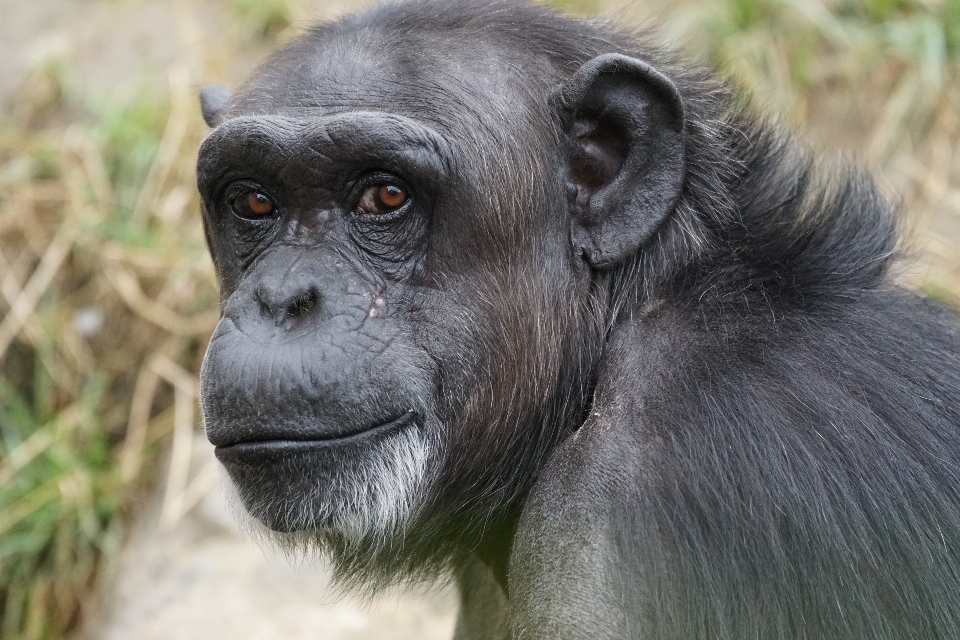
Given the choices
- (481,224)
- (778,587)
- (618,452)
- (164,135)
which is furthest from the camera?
(164,135)

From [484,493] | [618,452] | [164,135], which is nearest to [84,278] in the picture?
[164,135]

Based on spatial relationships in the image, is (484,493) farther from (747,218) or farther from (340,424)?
(747,218)

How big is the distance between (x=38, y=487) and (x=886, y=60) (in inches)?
246

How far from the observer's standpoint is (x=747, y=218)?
3.63 meters

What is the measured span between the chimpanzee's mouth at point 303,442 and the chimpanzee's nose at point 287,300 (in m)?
0.33

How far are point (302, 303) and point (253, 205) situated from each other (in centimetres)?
49

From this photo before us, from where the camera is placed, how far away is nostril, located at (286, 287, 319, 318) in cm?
324

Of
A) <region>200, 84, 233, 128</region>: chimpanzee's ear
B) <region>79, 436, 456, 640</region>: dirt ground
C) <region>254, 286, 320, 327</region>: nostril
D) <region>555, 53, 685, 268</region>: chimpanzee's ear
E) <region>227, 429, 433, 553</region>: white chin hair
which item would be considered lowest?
<region>79, 436, 456, 640</region>: dirt ground

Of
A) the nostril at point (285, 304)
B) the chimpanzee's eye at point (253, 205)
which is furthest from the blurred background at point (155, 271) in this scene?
the nostril at point (285, 304)

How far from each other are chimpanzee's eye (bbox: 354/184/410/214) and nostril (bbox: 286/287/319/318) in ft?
1.04

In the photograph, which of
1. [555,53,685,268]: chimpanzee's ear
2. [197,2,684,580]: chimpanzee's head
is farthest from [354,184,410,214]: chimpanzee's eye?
[555,53,685,268]: chimpanzee's ear

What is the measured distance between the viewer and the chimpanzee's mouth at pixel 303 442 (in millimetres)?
3215

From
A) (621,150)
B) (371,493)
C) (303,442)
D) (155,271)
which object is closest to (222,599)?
(155,271)

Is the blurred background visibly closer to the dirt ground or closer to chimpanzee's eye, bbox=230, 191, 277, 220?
the dirt ground
